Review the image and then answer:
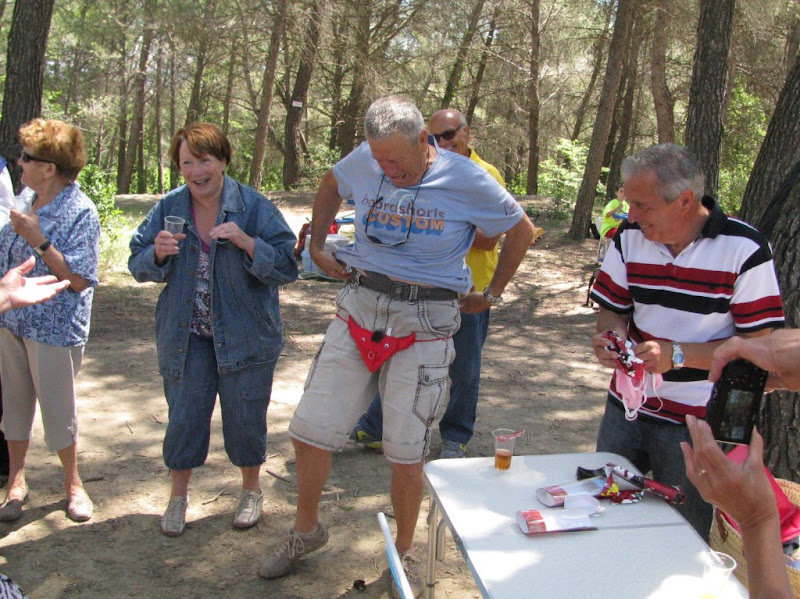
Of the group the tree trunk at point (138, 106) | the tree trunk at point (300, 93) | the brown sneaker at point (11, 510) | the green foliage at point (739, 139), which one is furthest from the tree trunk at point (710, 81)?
the tree trunk at point (138, 106)

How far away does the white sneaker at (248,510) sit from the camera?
3.52 m

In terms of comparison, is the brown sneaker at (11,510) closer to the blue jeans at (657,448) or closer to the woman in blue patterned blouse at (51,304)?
the woman in blue patterned blouse at (51,304)

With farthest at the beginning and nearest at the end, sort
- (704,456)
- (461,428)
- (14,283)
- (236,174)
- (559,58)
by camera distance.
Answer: (236,174) < (559,58) < (461,428) < (14,283) < (704,456)

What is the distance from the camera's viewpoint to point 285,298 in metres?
8.33

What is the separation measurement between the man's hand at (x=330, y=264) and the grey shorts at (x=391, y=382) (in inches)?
9.9

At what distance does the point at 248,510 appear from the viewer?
355cm

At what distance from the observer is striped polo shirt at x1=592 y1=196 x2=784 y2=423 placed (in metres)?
2.46

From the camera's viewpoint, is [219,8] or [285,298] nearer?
[285,298]

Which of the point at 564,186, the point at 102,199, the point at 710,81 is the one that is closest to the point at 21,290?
the point at 710,81

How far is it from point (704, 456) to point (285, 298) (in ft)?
23.3

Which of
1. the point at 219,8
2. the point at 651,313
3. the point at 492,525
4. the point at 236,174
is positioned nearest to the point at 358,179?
the point at 651,313

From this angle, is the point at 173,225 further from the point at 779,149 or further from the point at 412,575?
the point at 779,149

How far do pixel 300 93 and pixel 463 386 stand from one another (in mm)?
16720

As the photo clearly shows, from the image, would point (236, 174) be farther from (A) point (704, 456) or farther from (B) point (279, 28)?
(A) point (704, 456)
